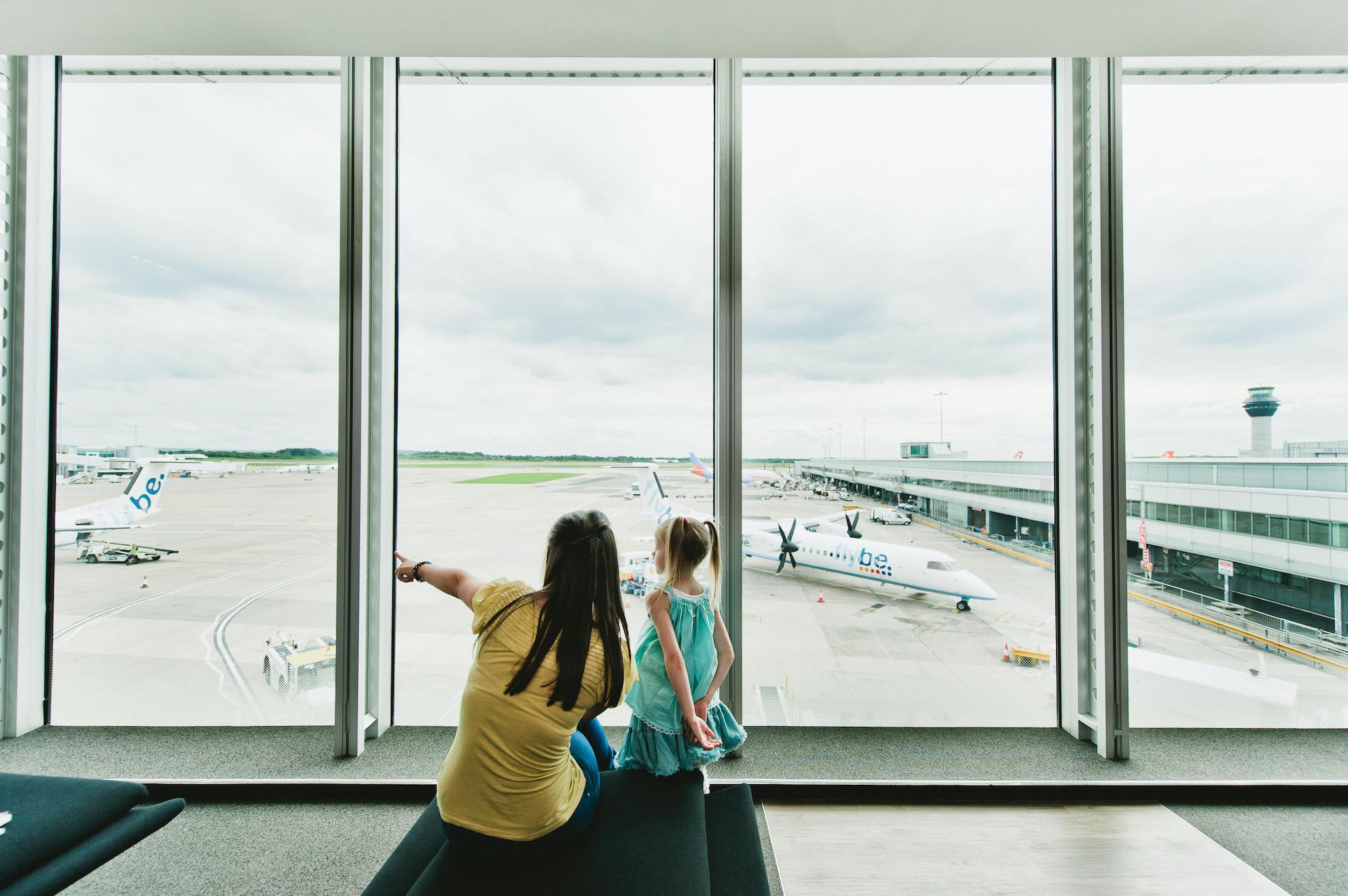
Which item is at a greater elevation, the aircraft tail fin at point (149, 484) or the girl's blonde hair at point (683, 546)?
the aircraft tail fin at point (149, 484)

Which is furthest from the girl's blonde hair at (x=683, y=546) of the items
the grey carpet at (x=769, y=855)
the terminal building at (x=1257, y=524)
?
the terminal building at (x=1257, y=524)

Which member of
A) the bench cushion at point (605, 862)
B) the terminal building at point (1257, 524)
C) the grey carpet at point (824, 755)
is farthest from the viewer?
the terminal building at point (1257, 524)

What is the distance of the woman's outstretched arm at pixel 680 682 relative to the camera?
5.00ft

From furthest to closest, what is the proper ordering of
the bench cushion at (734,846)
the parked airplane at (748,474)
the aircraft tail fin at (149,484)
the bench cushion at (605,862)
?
the aircraft tail fin at (149,484) → the parked airplane at (748,474) → the bench cushion at (734,846) → the bench cushion at (605,862)

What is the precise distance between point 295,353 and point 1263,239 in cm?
482

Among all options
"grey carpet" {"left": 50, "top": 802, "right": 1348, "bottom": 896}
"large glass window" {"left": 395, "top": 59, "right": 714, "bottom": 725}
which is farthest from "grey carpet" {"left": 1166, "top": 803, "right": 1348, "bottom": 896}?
→ "large glass window" {"left": 395, "top": 59, "right": 714, "bottom": 725}

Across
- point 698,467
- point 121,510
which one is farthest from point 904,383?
point 121,510

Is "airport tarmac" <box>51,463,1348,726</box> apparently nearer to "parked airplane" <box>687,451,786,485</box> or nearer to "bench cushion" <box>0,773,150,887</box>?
"parked airplane" <box>687,451,786,485</box>

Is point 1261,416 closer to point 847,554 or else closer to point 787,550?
point 847,554

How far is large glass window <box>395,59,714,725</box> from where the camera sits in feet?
7.78

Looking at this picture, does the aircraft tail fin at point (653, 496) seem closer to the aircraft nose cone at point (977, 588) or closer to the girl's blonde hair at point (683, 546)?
the girl's blonde hair at point (683, 546)

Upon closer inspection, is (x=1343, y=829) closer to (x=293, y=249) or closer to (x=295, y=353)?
(x=295, y=353)

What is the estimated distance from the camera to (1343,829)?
6.14 feet

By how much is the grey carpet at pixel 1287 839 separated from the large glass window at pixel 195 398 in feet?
12.5
